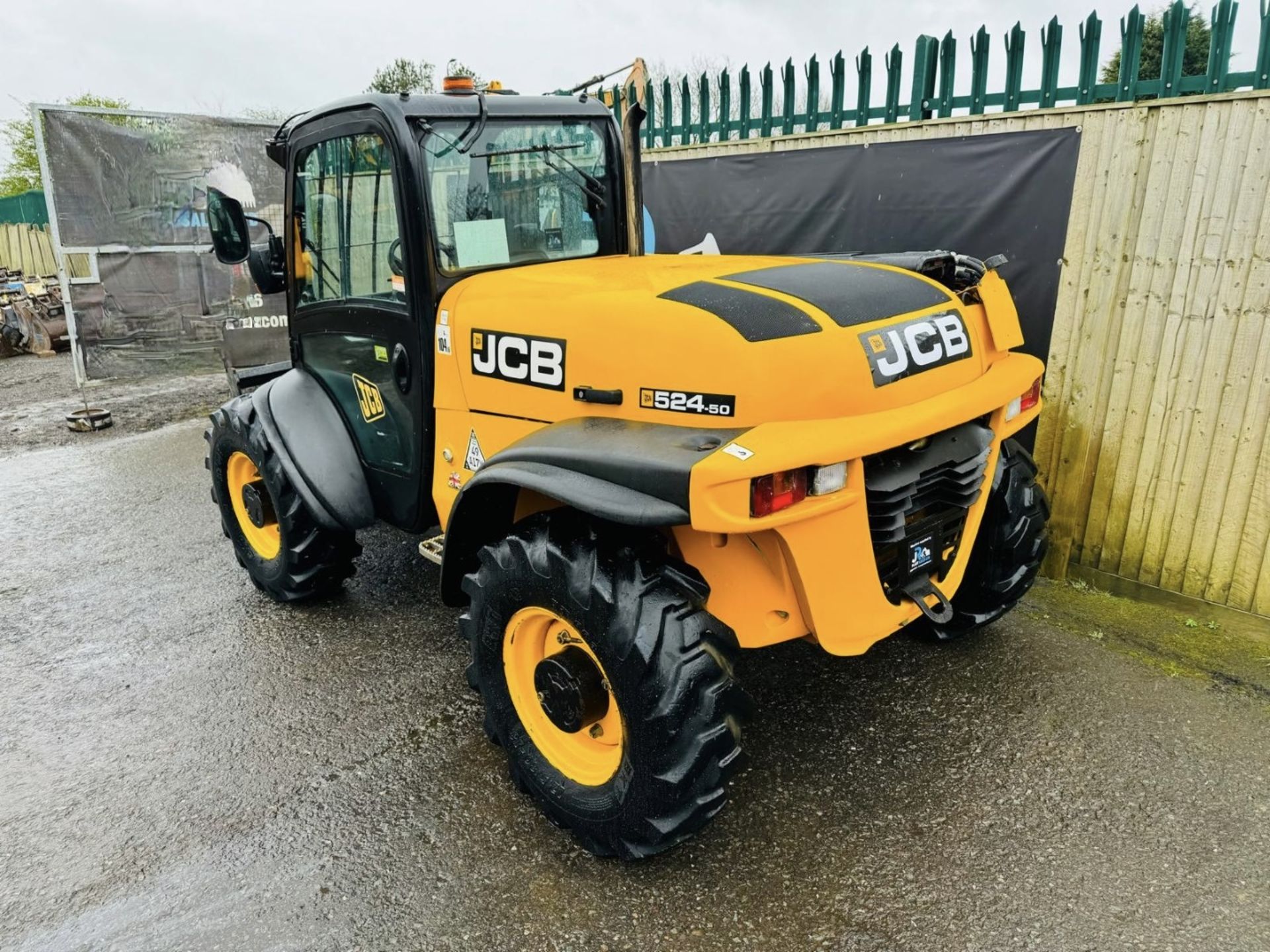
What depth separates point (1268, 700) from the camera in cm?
328

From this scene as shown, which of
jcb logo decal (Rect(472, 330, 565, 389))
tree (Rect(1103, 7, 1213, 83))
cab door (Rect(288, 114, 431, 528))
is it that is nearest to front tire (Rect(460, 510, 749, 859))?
jcb logo decal (Rect(472, 330, 565, 389))

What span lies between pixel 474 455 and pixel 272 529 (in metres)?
1.73

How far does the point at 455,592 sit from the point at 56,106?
25.8 ft

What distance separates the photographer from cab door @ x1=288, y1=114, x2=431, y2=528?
127 inches

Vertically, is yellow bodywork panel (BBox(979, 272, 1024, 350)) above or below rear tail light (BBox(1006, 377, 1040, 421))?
above

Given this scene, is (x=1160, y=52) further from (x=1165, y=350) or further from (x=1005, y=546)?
(x=1005, y=546)

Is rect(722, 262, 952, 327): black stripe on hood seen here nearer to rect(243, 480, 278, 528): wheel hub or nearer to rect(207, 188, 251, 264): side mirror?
rect(207, 188, 251, 264): side mirror

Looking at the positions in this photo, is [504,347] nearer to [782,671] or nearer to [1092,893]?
[782,671]

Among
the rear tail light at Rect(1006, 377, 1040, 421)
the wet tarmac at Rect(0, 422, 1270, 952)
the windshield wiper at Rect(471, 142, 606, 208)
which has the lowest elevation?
the wet tarmac at Rect(0, 422, 1270, 952)

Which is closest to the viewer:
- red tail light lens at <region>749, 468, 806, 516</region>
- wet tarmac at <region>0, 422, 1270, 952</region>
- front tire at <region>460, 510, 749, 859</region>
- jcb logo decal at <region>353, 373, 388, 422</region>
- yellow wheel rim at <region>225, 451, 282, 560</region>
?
red tail light lens at <region>749, 468, 806, 516</region>

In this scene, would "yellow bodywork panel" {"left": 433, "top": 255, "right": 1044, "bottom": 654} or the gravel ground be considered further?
the gravel ground

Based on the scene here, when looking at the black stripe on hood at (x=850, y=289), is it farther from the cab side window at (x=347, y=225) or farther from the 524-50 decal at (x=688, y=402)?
the cab side window at (x=347, y=225)

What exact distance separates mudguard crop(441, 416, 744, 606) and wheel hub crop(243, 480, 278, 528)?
1.76 m

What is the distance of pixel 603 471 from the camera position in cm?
224
